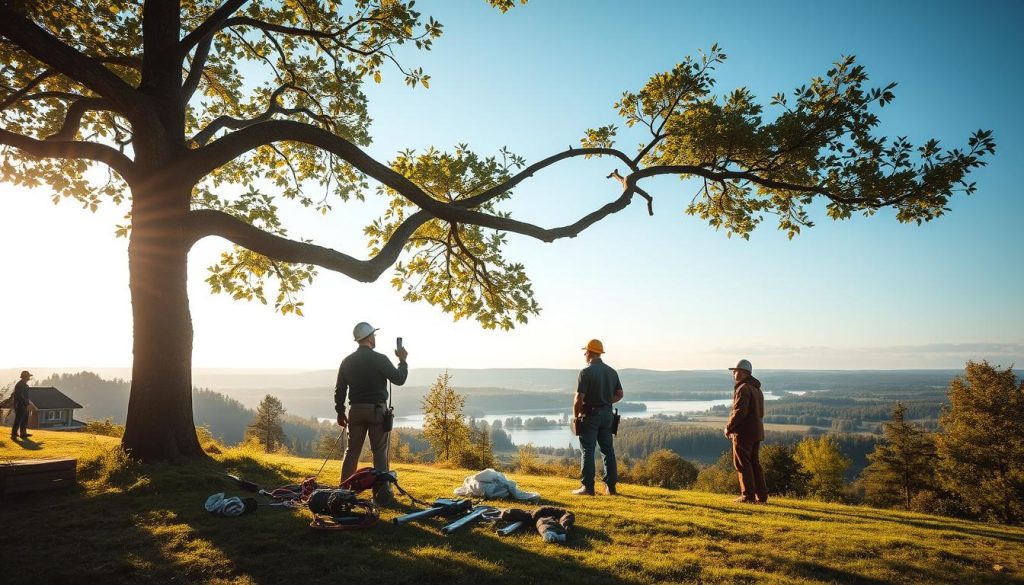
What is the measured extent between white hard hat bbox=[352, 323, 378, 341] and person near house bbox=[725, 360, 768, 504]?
24.3ft

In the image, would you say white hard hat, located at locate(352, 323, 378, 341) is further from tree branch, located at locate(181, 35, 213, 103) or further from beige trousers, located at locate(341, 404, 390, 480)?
tree branch, located at locate(181, 35, 213, 103)

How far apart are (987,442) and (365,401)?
42960mm

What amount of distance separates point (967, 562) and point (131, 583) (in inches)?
367

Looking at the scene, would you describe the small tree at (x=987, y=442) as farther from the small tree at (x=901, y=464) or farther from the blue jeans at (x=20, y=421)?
the blue jeans at (x=20, y=421)

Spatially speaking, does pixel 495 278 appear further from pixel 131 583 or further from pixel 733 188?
pixel 131 583

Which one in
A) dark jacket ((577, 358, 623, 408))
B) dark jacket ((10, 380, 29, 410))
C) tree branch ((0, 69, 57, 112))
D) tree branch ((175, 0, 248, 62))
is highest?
tree branch ((175, 0, 248, 62))

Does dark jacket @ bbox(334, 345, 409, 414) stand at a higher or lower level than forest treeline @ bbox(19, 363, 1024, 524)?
higher

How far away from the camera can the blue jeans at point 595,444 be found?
10.5 metres

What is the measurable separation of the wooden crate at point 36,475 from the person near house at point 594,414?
882 centimetres

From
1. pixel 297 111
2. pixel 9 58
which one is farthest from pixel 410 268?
pixel 9 58

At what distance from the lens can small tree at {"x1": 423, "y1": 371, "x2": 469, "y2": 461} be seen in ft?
127

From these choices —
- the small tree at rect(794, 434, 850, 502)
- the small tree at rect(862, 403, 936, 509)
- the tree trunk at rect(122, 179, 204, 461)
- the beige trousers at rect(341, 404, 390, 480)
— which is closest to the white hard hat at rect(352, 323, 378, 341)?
the beige trousers at rect(341, 404, 390, 480)

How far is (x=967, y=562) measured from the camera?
6.23 meters

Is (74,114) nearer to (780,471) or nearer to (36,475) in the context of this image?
(36,475)
